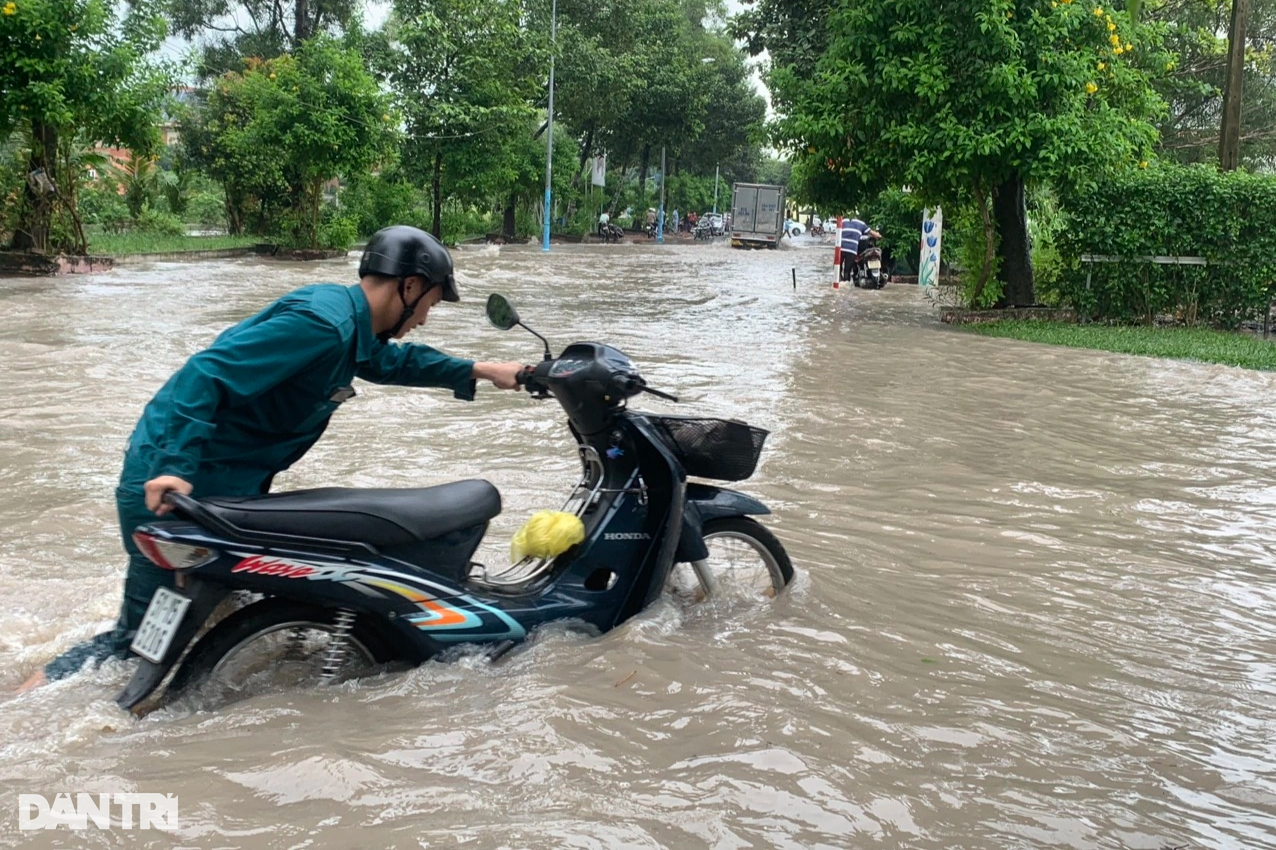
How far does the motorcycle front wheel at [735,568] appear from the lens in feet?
13.6

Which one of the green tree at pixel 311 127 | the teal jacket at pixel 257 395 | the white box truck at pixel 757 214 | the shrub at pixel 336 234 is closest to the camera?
the teal jacket at pixel 257 395

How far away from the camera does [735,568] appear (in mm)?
4336

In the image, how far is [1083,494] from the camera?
6.48m

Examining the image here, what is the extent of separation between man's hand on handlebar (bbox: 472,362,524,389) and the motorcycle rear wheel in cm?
95

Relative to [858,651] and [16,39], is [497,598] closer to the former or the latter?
[858,651]

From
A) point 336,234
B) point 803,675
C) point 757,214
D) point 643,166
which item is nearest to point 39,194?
point 336,234

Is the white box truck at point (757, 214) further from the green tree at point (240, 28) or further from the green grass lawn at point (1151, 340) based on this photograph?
the green grass lawn at point (1151, 340)

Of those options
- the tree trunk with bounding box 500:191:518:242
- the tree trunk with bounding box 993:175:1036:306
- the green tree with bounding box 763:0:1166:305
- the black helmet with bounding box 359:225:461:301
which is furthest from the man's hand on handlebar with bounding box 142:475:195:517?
the tree trunk with bounding box 500:191:518:242

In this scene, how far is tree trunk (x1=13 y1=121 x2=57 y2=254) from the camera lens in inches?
757

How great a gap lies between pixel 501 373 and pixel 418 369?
283 mm

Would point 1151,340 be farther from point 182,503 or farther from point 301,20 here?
point 301,20

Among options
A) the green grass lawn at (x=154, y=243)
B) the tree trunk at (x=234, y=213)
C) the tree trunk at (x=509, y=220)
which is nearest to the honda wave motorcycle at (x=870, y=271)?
the green grass lawn at (x=154, y=243)

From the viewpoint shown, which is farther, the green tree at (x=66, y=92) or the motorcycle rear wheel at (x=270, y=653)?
the green tree at (x=66, y=92)

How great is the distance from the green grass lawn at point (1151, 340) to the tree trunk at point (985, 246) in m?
0.84
